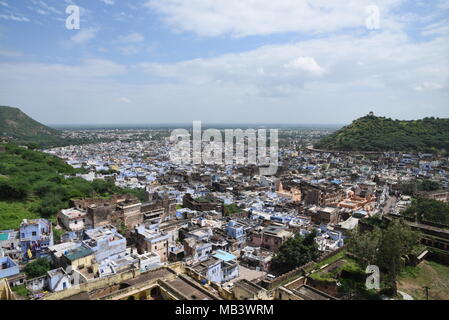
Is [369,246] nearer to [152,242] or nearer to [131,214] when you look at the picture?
[152,242]

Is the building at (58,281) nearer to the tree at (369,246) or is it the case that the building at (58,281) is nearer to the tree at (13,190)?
the tree at (369,246)

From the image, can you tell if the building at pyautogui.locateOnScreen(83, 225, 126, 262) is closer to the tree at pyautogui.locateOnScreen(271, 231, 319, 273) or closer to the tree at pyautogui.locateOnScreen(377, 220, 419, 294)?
the tree at pyautogui.locateOnScreen(271, 231, 319, 273)

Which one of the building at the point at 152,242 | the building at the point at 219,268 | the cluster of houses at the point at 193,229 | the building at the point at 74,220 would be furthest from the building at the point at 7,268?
the building at the point at 219,268

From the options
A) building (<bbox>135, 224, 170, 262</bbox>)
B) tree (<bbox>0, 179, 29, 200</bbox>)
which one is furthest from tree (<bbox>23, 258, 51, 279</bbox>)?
tree (<bbox>0, 179, 29, 200</bbox>)

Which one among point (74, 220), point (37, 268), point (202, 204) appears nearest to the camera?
point (37, 268)

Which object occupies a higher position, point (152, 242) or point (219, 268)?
point (152, 242)

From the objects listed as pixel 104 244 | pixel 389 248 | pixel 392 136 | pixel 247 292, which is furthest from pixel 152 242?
pixel 392 136
